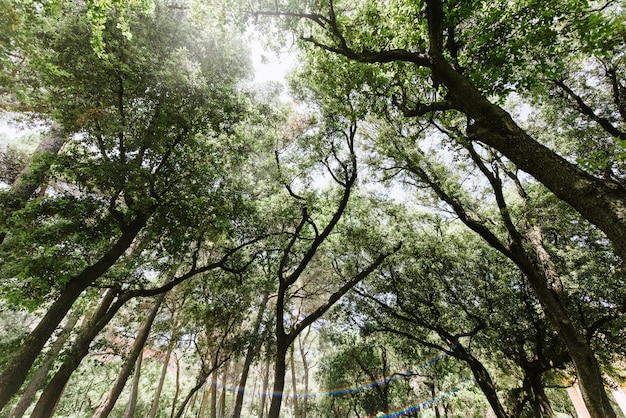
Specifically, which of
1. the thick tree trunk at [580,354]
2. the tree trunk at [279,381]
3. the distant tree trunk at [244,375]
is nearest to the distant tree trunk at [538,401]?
the thick tree trunk at [580,354]

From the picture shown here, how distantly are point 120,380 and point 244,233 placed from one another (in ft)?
22.3

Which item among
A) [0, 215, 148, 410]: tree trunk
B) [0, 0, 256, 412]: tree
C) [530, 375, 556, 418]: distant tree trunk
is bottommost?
[530, 375, 556, 418]: distant tree trunk

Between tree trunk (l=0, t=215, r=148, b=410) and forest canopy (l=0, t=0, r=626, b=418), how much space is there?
4cm

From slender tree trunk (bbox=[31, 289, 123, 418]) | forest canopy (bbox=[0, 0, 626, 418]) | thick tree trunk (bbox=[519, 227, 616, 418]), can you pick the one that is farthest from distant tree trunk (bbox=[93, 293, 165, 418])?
thick tree trunk (bbox=[519, 227, 616, 418])

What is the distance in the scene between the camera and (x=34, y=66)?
203 inches

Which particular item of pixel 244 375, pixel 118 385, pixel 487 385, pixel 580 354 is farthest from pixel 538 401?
pixel 118 385

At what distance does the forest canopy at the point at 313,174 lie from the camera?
197 inches

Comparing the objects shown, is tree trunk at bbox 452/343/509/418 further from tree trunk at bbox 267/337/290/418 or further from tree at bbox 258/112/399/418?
tree trunk at bbox 267/337/290/418

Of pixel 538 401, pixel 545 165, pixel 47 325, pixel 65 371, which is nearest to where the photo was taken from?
pixel 545 165

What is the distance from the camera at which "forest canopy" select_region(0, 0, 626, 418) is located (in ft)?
16.4

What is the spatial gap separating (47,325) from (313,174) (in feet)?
26.7

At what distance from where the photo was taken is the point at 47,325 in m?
6.14

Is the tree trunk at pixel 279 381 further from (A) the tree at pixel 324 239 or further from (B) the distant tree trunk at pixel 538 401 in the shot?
(B) the distant tree trunk at pixel 538 401

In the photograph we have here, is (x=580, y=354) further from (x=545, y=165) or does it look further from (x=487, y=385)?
(x=545, y=165)
